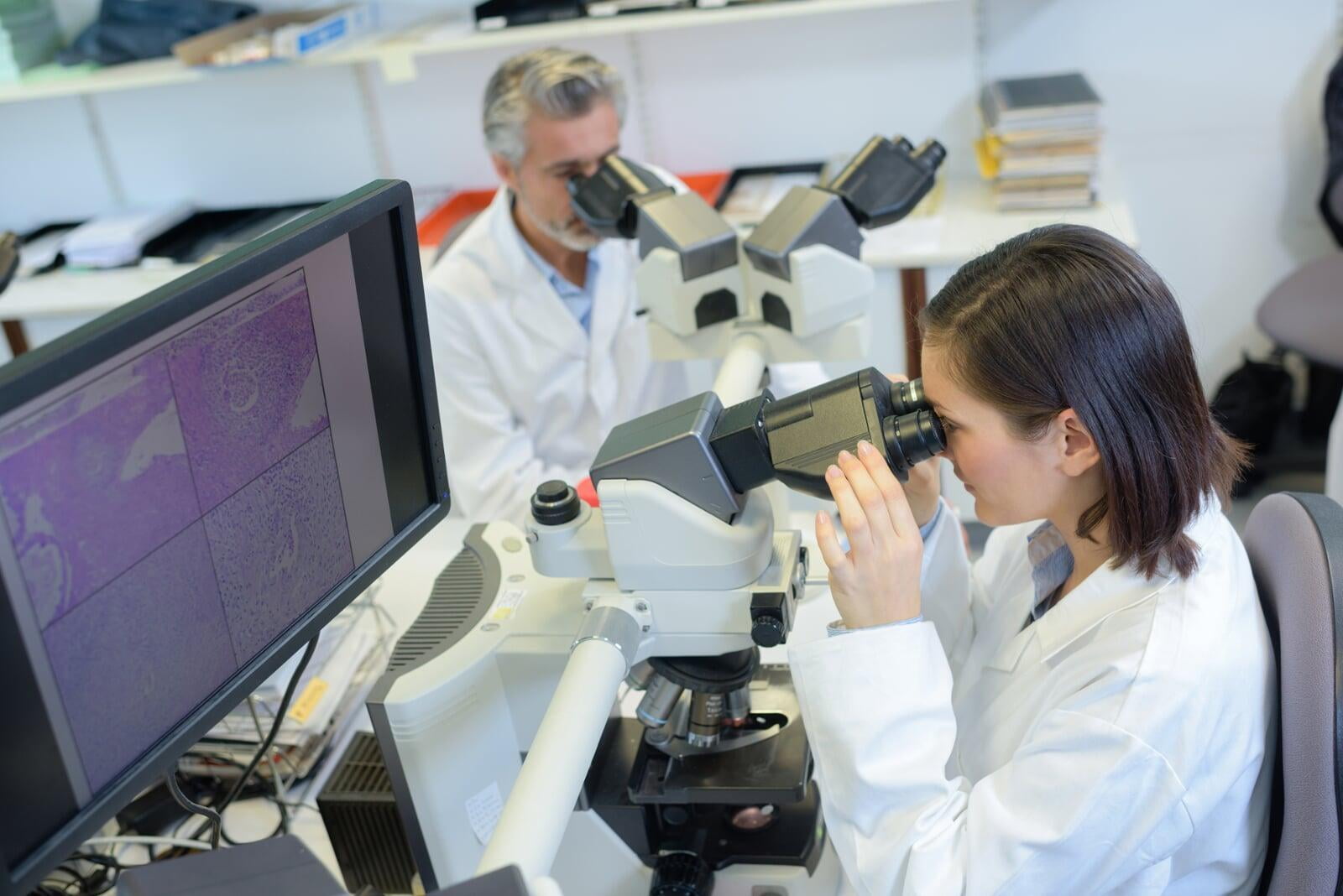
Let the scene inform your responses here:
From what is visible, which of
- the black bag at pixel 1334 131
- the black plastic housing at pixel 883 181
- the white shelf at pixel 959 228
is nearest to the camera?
the black plastic housing at pixel 883 181

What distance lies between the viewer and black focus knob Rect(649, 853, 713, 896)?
100 centimetres

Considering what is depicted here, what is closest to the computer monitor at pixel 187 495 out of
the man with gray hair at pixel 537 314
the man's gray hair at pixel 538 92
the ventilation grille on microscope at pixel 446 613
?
the ventilation grille on microscope at pixel 446 613

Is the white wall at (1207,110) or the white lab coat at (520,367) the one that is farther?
the white wall at (1207,110)

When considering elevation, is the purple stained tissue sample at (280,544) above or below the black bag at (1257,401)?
above

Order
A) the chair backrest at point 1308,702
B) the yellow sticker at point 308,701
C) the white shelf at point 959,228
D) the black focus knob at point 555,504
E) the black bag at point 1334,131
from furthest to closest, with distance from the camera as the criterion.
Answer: the black bag at point 1334,131 < the white shelf at point 959,228 < the yellow sticker at point 308,701 < the black focus knob at point 555,504 < the chair backrest at point 1308,702

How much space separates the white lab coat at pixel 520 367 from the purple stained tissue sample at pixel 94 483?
1.11 metres

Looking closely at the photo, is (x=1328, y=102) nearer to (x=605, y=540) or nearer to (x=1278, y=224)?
(x=1278, y=224)

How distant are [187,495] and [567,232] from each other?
1.26 m

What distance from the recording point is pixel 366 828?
3.68 ft

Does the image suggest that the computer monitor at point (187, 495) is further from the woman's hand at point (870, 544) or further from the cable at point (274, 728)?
the woman's hand at point (870, 544)

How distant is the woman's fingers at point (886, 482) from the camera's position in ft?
2.98

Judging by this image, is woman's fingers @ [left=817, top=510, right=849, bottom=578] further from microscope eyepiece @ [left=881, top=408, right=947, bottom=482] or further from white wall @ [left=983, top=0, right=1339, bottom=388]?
white wall @ [left=983, top=0, right=1339, bottom=388]

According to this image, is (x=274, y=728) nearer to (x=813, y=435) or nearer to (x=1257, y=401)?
(x=813, y=435)

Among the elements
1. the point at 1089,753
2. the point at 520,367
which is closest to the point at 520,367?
the point at 520,367
